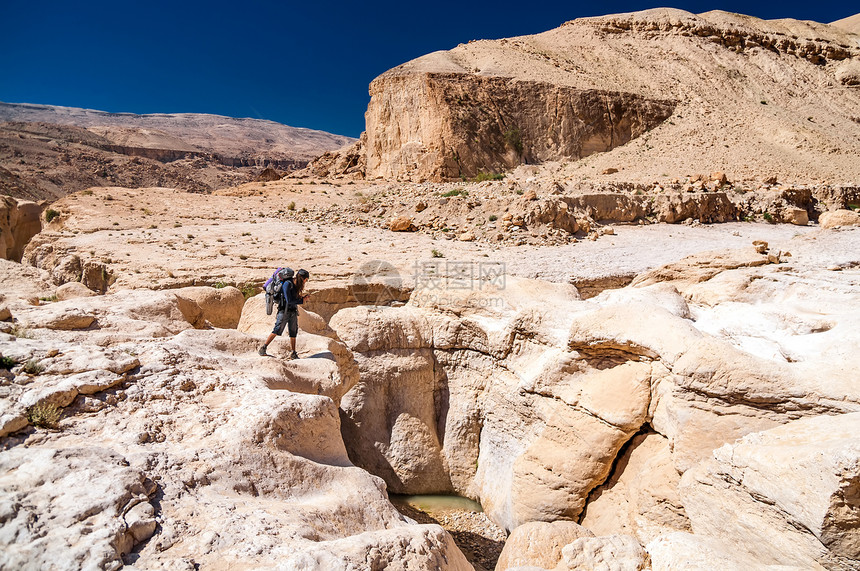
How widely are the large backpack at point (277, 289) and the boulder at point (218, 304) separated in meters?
1.98

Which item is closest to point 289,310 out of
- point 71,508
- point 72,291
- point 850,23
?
point 71,508

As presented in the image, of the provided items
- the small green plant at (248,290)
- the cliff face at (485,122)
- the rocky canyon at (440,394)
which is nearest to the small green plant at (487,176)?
the cliff face at (485,122)

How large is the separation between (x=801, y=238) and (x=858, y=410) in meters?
10.1

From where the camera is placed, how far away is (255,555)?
2338 mm

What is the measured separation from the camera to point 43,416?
295 centimetres

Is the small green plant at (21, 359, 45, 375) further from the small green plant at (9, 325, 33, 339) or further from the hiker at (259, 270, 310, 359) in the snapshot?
the hiker at (259, 270, 310, 359)

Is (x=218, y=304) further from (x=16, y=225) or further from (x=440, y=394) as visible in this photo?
(x=16, y=225)

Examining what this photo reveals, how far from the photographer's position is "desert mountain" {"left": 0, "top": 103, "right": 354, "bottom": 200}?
1533 inches

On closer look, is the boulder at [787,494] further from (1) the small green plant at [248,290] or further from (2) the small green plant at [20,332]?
(1) the small green plant at [248,290]

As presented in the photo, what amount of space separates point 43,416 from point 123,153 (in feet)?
207

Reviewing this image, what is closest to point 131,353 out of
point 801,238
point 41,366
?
point 41,366

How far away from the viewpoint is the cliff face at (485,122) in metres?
25.4

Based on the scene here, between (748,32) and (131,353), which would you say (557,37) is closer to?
(748,32)

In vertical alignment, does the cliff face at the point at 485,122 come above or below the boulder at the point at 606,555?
above
